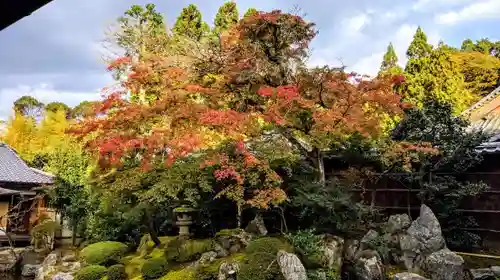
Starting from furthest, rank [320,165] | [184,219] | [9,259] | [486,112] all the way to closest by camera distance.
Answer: [486,112], [9,259], [184,219], [320,165]

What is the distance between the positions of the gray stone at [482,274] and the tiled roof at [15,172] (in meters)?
16.5

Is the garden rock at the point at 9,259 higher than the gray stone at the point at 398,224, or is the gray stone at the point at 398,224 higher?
the gray stone at the point at 398,224

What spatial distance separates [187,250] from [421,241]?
5285 millimetres

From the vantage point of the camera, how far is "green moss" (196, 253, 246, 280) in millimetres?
8906

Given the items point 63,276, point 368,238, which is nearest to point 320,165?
point 368,238

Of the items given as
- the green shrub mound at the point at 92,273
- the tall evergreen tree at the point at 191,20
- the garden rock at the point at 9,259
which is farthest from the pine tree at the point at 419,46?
the garden rock at the point at 9,259

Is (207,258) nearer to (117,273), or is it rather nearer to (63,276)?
(117,273)

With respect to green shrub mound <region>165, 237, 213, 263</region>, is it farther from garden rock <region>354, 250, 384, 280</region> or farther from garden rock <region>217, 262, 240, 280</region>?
garden rock <region>354, 250, 384, 280</region>

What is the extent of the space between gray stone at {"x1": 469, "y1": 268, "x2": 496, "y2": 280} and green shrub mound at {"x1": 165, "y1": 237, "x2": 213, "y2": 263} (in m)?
5.65

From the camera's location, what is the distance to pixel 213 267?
9133 millimetres

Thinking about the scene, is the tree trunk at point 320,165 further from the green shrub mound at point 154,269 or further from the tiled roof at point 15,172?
the tiled roof at point 15,172

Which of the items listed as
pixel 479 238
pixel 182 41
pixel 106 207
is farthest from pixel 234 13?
pixel 479 238

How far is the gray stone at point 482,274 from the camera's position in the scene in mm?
8406

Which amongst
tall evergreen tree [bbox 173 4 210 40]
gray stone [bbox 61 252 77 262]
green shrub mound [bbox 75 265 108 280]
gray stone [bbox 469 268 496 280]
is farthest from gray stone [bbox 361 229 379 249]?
tall evergreen tree [bbox 173 4 210 40]
